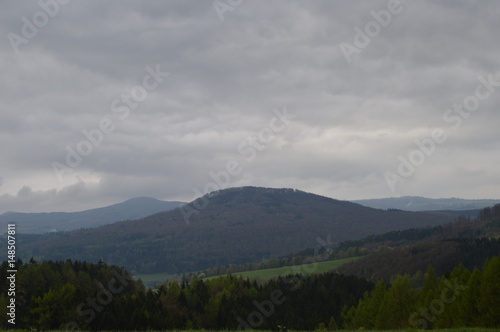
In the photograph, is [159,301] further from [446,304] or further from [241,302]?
[446,304]

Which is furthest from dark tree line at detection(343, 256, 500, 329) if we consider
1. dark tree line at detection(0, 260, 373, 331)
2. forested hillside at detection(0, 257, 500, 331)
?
dark tree line at detection(0, 260, 373, 331)

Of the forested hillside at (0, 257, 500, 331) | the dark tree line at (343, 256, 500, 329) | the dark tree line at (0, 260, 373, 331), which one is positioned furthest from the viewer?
the dark tree line at (0, 260, 373, 331)

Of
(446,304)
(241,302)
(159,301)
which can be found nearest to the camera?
(446,304)

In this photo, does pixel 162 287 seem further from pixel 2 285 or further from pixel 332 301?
pixel 332 301

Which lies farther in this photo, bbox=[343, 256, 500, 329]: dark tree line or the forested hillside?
the forested hillside

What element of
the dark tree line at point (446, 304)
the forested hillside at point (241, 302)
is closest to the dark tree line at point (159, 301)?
the forested hillside at point (241, 302)

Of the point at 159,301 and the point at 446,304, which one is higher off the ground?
the point at 446,304

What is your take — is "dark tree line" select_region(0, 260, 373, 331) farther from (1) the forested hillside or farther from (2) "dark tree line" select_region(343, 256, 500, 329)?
(2) "dark tree line" select_region(343, 256, 500, 329)

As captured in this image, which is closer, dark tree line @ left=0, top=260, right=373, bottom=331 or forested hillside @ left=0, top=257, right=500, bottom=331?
forested hillside @ left=0, top=257, right=500, bottom=331

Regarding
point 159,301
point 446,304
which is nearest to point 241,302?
point 159,301

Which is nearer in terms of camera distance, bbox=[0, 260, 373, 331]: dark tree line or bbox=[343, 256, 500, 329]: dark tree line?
bbox=[343, 256, 500, 329]: dark tree line

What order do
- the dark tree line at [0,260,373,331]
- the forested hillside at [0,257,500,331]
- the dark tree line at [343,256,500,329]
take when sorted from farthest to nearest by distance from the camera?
the dark tree line at [0,260,373,331] < the forested hillside at [0,257,500,331] < the dark tree line at [343,256,500,329]

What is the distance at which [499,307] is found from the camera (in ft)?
169

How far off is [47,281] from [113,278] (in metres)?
32.0
